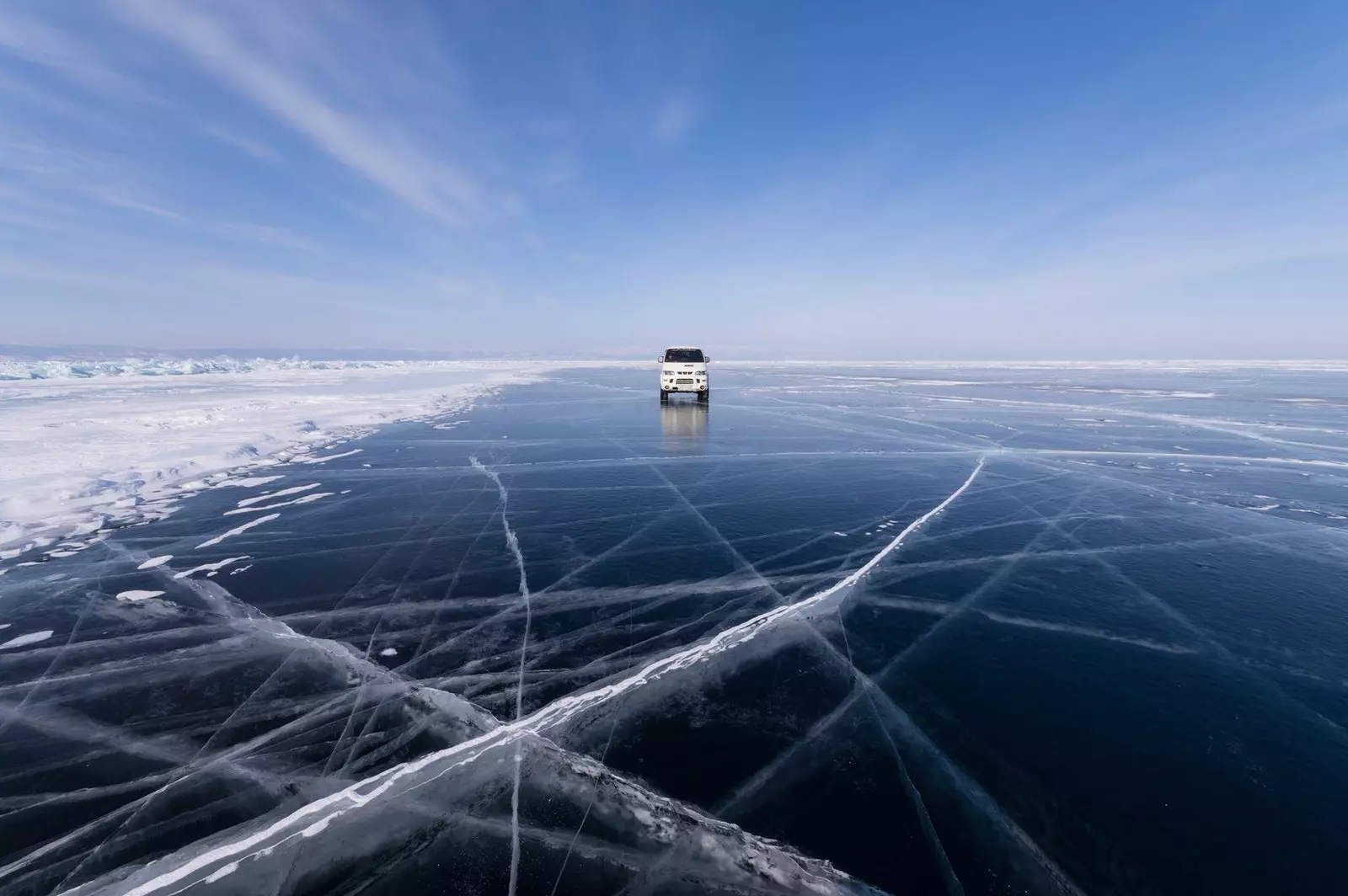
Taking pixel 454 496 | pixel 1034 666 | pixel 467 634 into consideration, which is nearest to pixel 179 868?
pixel 467 634

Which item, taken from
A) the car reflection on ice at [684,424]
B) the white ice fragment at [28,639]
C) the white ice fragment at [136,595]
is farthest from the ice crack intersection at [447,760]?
the car reflection on ice at [684,424]

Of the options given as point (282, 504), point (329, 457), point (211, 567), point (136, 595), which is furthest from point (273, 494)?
point (136, 595)

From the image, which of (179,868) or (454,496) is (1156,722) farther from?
(454,496)

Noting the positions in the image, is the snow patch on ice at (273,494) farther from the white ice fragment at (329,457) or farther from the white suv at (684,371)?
the white suv at (684,371)

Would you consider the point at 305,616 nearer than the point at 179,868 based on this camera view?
No

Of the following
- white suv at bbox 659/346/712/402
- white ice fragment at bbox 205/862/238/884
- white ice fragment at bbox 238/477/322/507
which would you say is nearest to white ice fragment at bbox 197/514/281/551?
white ice fragment at bbox 238/477/322/507

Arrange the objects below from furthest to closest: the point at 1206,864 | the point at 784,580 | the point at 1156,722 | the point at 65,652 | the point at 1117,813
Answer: the point at 784,580 → the point at 65,652 → the point at 1156,722 → the point at 1117,813 → the point at 1206,864

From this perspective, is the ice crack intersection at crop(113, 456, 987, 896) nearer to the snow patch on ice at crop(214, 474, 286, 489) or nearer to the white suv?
the snow patch on ice at crop(214, 474, 286, 489)
